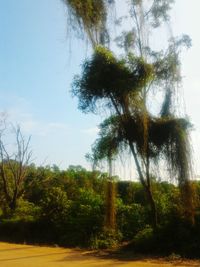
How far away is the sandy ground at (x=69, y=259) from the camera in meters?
10.5

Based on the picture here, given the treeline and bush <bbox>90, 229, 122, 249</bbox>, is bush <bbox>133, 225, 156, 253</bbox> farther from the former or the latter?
bush <bbox>90, 229, 122, 249</bbox>

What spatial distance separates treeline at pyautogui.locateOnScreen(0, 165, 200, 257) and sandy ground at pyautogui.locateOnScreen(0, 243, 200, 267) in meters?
1.17

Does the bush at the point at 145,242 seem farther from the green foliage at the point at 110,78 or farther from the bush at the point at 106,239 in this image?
Answer: the green foliage at the point at 110,78

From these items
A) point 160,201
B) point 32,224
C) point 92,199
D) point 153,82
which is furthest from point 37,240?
point 153,82

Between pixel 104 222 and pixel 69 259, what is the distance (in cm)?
384

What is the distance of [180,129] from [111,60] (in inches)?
120

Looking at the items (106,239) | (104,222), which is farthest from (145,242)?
(104,222)

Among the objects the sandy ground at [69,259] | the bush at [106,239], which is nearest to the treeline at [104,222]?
the bush at [106,239]

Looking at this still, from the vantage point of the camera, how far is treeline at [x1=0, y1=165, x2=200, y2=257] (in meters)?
12.9

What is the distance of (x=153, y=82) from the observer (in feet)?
47.4

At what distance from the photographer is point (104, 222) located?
15.2 meters

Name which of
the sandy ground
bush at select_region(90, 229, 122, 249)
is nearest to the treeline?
bush at select_region(90, 229, 122, 249)

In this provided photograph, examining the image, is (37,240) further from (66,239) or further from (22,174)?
(22,174)

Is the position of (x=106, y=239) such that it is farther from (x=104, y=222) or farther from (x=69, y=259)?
(x=69, y=259)
